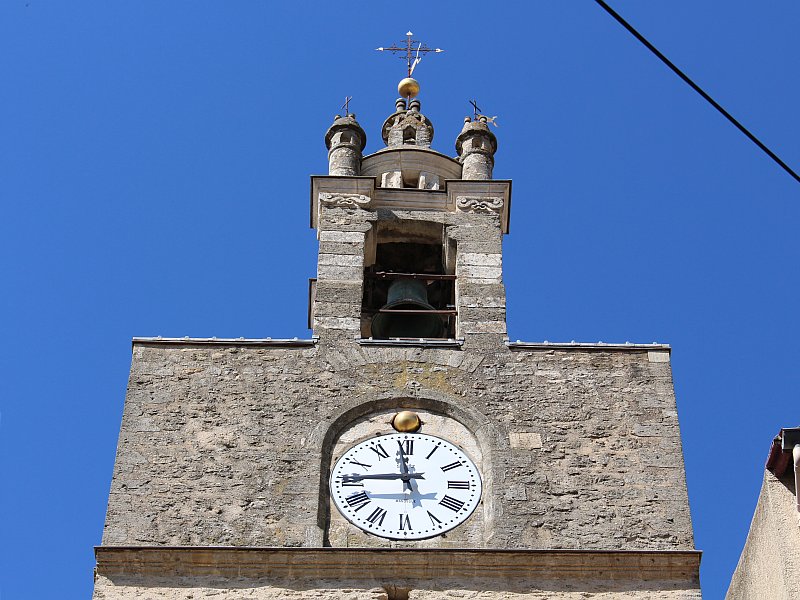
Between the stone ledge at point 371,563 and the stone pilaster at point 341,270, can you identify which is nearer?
the stone ledge at point 371,563

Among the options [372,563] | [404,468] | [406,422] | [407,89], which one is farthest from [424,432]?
[407,89]

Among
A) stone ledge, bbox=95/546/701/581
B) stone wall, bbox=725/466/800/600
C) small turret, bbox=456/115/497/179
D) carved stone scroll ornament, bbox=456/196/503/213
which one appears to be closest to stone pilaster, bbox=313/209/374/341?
carved stone scroll ornament, bbox=456/196/503/213

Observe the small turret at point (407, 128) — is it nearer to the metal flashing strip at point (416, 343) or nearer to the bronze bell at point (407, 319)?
the bronze bell at point (407, 319)

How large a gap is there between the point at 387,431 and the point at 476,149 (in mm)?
4205

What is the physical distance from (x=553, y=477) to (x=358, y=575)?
2.01 meters

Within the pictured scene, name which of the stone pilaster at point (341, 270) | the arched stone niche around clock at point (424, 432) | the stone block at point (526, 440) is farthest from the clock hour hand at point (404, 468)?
the stone pilaster at point (341, 270)

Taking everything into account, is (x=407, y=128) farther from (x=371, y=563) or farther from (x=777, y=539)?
(x=777, y=539)

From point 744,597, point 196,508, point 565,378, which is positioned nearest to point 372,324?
point 565,378

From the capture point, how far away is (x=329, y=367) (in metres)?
16.6

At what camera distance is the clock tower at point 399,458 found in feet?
48.3

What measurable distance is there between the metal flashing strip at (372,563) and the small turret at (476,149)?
17.3 ft

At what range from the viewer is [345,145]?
62.8 ft

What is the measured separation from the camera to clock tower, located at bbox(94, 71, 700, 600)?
14.7m

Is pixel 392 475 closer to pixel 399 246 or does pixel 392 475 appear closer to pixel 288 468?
pixel 288 468
